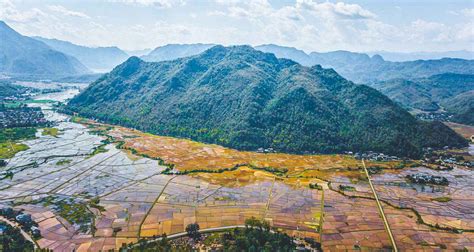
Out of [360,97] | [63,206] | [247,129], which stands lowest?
[63,206]

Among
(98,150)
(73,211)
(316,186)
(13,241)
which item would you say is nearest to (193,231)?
(73,211)

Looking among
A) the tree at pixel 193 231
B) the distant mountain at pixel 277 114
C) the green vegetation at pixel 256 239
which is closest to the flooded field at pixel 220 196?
the tree at pixel 193 231

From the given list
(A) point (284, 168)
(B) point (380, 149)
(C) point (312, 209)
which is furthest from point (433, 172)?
(C) point (312, 209)

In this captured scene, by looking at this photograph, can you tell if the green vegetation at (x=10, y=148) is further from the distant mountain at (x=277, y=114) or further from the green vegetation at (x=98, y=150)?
the distant mountain at (x=277, y=114)

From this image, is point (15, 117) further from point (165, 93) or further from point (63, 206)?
point (63, 206)

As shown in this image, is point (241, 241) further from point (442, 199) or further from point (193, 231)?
point (442, 199)

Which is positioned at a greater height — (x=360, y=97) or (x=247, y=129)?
(x=360, y=97)

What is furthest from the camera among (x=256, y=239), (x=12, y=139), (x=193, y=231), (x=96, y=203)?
(x=12, y=139)
